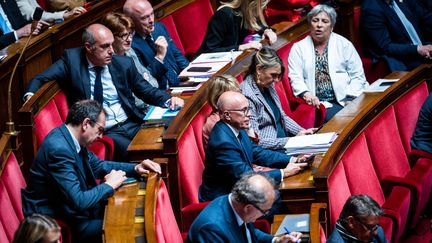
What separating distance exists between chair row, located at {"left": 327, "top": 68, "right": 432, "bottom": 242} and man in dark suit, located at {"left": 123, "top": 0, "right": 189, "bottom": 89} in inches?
26.9

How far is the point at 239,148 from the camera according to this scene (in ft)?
8.44

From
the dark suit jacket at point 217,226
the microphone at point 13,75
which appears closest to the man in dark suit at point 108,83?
the microphone at point 13,75

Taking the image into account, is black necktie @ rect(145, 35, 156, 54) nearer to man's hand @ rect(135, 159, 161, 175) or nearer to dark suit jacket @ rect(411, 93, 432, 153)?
dark suit jacket @ rect(411, 93, 432, 153)

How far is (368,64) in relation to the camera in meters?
3.88

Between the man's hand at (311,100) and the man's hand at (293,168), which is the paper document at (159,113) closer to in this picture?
the man's hand at (293,168)

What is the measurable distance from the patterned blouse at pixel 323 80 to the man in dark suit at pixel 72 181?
124cm

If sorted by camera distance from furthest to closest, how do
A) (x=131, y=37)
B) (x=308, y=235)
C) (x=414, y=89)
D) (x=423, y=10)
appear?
(x=423, y=10), (x=414, y=89), (x=131, y=37), (x=308, y=235)

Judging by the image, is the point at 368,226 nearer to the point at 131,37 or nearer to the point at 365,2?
the point at 131,37

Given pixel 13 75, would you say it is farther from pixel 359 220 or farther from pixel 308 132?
pixel 359 220

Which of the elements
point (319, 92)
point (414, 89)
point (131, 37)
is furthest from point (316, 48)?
point (131, 37)

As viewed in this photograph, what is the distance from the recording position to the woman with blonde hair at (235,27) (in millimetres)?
3535

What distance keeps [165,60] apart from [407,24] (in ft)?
3.31

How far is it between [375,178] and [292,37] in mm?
887

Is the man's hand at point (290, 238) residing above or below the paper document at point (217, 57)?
below
